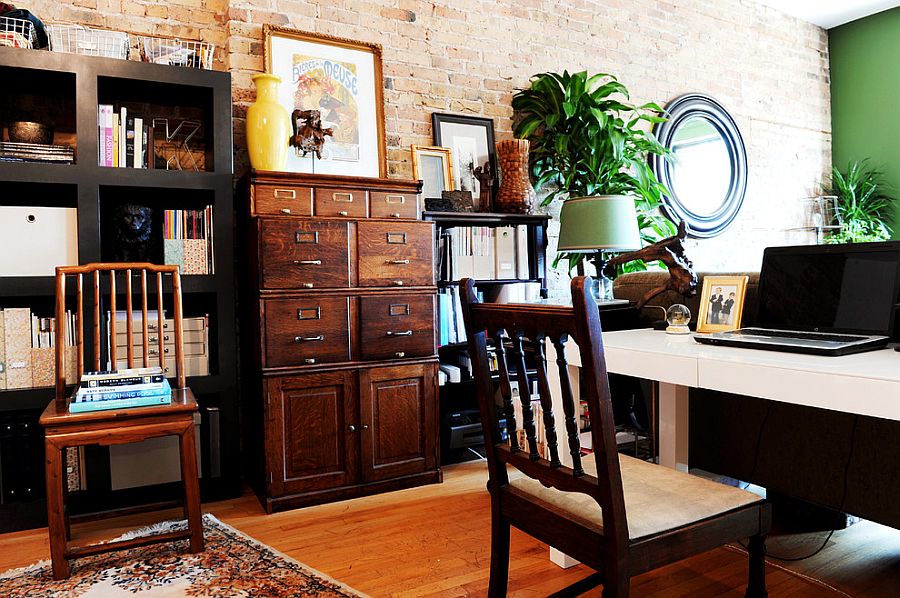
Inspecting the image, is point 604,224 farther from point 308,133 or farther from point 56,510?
point 56,510

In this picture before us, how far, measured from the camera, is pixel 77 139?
269cm

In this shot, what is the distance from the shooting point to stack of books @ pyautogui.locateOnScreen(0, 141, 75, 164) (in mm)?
2639

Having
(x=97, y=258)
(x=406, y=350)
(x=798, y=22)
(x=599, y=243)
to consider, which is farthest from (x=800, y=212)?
(x=97, y=258)

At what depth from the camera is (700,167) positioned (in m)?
5.09

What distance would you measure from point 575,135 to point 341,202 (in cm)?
170

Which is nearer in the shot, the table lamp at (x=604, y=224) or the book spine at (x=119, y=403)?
the book spine at (x=119, y=403)

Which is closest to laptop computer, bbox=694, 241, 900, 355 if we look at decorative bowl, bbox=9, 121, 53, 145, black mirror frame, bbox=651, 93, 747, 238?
decorative bowl, bbox=9, 121, 53, 145

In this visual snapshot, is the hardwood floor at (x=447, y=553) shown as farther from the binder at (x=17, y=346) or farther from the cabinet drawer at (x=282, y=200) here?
the cabinet drawer at (x=282, y=200)

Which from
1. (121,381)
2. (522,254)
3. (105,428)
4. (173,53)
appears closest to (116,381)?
(121,381)

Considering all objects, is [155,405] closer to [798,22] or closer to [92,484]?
[92,484]

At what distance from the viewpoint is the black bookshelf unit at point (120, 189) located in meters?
2.65

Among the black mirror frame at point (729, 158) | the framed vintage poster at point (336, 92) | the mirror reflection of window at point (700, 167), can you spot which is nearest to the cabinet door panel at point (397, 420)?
the framed vintage poster at point (336, 92)

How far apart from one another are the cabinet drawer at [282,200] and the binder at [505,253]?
1.15m

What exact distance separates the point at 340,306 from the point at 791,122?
15.6 ft
